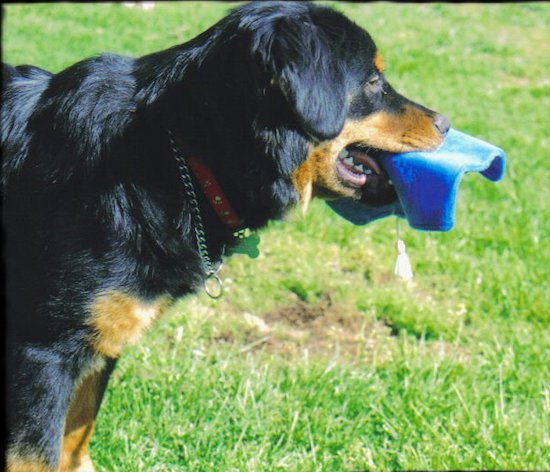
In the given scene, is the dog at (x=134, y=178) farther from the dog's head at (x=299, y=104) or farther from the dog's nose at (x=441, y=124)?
the dog's nose at (x=441, y=124)

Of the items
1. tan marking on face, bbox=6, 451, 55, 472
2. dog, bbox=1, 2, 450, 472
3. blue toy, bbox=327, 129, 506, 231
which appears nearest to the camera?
dog, bbox=1, 2, 450, 472

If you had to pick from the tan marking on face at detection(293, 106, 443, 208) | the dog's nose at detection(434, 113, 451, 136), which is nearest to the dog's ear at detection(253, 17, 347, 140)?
the tan marking on face at detection(293, 106, 443, 208)

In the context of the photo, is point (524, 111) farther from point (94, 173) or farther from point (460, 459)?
point (94, 173)

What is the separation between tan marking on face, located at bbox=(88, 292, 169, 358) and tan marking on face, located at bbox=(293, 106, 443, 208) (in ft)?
2.24

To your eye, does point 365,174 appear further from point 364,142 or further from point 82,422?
point 82,422

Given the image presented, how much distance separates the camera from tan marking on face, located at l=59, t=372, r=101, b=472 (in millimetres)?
3236

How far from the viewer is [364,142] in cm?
299

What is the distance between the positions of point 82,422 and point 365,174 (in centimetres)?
149

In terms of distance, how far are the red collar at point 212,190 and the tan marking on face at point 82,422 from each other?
2.93 ft

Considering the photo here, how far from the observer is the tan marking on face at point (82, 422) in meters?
3.24

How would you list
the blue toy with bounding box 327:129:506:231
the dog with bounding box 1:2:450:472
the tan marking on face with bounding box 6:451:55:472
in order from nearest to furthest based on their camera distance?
the dog with bounding box 1:2:450:472 → the tan marking on face with bounding box 6:451:55:472 → the blue toy with bounding box 327:129:506:231

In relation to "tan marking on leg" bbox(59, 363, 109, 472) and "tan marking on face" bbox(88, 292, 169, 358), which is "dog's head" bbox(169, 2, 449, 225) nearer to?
"tan marking on face" bbox(88, 292, 169, 358)

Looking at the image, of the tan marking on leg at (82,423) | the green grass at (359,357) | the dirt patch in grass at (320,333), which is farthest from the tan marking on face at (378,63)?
the tan marking on leg at (82,423)

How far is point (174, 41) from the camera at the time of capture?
28.0 ft
